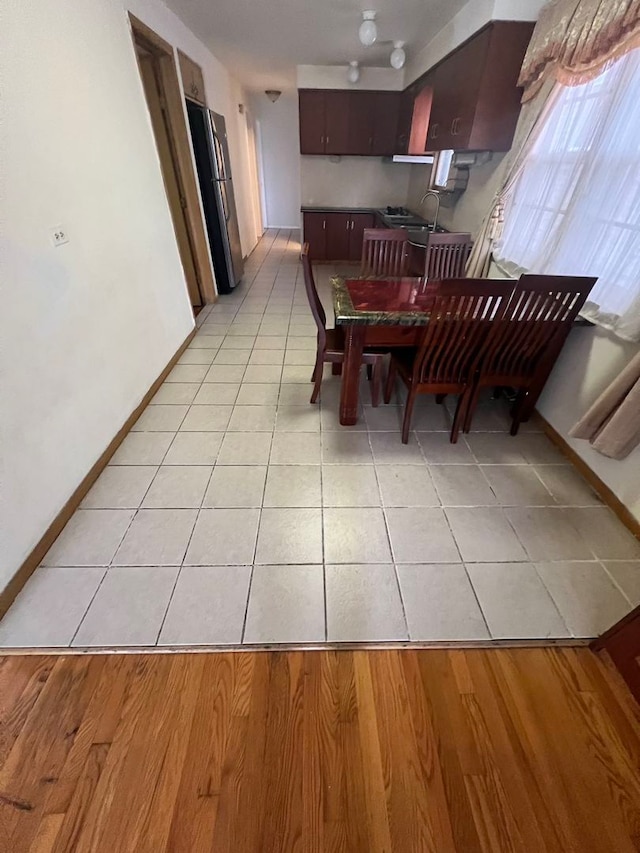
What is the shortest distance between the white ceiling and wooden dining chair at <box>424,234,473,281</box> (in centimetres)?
176

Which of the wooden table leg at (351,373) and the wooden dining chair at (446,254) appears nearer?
the wooden table leg at (351,373)

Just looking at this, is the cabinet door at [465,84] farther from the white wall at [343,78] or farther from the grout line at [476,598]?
the grout line at [476,598]

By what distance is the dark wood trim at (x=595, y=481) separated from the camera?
169 centimetres

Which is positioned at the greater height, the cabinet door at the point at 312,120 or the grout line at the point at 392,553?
the cabinet door at the point at 312,120

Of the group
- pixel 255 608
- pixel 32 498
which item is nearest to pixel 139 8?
pixel 32 498

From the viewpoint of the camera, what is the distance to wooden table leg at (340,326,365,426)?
196 cm

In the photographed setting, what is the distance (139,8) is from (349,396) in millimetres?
2839

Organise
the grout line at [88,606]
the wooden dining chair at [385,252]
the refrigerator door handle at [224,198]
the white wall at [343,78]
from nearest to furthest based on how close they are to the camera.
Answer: the grout line at [88,606] → the wooden dining chair at [385,252] → the refrigerator door handle at [224,198] → the white wall at [343,78]

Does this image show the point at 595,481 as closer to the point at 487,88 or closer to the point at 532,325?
the point at 532,325

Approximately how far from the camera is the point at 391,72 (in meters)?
4.74

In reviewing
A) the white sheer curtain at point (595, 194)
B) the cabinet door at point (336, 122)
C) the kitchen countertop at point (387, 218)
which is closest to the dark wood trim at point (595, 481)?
the white sheer curtain at point (595, 194)

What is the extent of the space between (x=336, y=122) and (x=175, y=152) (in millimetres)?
2754

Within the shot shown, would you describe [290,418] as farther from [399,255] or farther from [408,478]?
[399,255]

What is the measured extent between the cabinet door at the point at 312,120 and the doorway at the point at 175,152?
241cm
